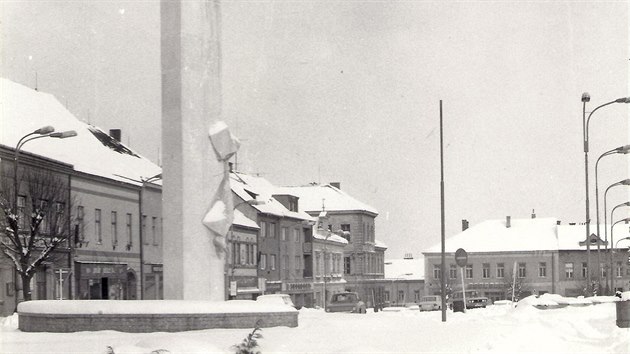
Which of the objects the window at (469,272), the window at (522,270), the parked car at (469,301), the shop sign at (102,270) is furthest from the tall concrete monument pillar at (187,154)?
the window at (469,272)

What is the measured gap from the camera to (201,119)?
87.6 ft

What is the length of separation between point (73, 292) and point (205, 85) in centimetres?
2490

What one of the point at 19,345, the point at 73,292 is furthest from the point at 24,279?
the point at 19,345

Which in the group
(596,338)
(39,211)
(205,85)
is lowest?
(596,338)

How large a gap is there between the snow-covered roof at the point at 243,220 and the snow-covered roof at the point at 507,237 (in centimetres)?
4621

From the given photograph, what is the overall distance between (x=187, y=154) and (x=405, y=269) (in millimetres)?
120574

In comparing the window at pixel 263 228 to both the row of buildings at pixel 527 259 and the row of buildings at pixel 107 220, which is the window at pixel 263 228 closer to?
the row of buildings at pixel 107 220

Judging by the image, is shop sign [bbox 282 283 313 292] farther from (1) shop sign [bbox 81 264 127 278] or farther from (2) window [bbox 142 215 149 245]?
(1) shop sign [bbox 81 264 127 278]

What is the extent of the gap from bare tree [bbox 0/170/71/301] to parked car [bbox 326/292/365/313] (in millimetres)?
14752

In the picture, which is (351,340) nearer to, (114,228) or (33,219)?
(33,219)

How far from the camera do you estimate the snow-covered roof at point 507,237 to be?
387 ft

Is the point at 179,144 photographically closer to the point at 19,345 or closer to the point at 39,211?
the point at 19,345

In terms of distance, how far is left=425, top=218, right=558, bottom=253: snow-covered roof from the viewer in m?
118

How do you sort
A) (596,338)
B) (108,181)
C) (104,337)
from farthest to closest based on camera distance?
(108,181)
(596,338)
(104,337)
